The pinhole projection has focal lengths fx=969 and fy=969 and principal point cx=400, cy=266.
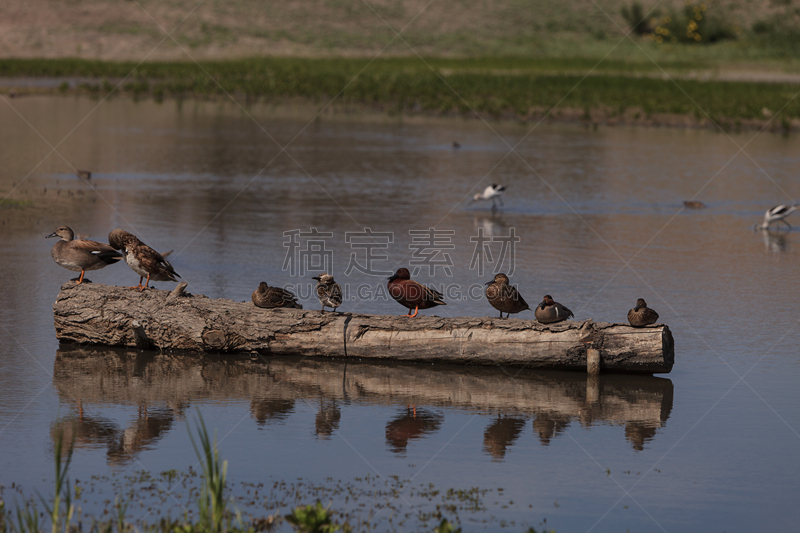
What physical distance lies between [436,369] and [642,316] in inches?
101

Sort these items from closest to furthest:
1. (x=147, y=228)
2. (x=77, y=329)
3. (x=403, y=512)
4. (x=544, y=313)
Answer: (x=403, y=512)
(x=544, y=313)
(x=77, y=329)
(x=147, y=228)

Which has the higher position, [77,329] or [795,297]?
[795,297]

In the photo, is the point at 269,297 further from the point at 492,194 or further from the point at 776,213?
the point at 776,213

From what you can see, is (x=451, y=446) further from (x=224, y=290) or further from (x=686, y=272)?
(x=686, y=272)

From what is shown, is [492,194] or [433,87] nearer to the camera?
[492,194]

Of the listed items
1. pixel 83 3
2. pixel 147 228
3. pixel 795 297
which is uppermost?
pixel 83 3

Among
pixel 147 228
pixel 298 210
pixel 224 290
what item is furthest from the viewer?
pixel 298 210

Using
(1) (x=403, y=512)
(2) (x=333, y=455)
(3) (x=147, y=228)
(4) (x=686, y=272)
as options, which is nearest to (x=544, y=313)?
(2) (x=333, y=455)

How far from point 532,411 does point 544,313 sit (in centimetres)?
149

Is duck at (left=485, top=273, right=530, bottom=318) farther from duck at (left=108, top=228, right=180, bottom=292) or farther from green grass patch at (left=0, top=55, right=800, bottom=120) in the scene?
green grass patch at (left=0, top=55, right=800, bottom=120)

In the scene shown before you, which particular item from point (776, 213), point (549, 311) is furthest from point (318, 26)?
point (549, 311)

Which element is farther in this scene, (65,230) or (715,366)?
(65,230)

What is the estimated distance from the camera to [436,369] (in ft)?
39.5

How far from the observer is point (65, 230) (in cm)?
1320
